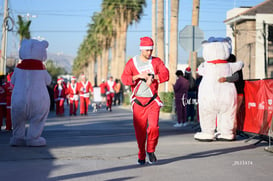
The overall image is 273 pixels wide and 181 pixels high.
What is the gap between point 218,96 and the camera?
35.8 feet

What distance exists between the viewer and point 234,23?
43.0 m

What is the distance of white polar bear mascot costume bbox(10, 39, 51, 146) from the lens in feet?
33.4

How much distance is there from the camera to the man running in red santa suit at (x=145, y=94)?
759cm

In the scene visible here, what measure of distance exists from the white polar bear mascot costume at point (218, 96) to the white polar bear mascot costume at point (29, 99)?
3.43 meters

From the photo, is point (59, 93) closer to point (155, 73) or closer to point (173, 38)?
point (173, 38)

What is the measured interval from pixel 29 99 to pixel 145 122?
344 cm

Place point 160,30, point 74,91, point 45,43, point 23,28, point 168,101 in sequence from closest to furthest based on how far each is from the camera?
point 45,43, point 74,91, point 168,101, point 160,30, point 23,28

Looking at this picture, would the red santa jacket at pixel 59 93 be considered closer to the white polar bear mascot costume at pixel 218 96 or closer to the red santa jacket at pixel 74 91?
the red santa jacket at pixel 74 91

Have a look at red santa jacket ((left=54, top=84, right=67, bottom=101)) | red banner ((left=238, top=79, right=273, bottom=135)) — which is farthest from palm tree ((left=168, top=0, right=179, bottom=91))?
red banner ((left=238, top=79, right=273, bottom=135))

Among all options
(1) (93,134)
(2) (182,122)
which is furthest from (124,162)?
(2) (182,122)

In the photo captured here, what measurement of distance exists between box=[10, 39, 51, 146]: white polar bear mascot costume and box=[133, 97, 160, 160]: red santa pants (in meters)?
3.18

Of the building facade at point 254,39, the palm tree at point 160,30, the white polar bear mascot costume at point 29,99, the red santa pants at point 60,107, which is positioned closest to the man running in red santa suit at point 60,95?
the red santa pants at point 60,107

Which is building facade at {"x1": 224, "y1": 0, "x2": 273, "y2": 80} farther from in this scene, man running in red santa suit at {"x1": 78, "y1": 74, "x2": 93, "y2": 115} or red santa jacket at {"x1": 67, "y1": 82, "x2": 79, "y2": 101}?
red santa jacket at {"x1": 67, "y1": 82, "x2": 79, "y2": 101}

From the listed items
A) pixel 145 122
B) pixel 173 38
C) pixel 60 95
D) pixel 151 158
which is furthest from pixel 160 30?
pixel 151 158
